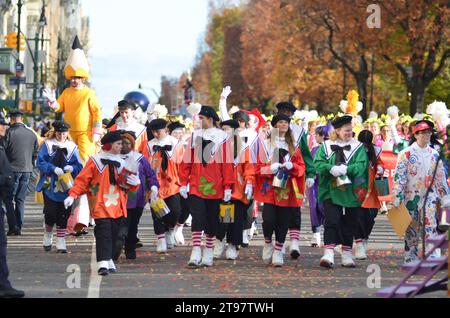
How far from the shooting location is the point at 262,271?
16.0m

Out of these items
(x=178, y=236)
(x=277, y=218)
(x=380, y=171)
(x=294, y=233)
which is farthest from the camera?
(x=178, y=236)

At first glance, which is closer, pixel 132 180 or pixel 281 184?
pixel 132 180

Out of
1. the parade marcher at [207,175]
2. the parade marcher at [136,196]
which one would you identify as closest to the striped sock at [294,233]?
the parade marcher at [207,175]

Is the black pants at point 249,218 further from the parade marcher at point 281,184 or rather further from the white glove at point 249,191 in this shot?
the white glove at point 249,191

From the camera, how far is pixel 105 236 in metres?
15.5

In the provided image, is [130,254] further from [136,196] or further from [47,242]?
[47,242]

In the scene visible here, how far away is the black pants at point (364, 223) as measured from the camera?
17.3 meters

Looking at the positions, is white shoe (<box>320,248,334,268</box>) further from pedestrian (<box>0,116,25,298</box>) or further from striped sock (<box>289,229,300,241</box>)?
pedestrian (<box>0,116,25,298</box>)

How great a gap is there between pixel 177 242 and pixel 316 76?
5646 centimetres

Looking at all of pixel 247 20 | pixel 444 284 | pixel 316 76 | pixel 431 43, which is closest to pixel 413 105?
pixel 431 43

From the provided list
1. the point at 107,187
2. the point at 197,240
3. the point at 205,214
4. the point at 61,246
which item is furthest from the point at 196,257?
the point at 61,246

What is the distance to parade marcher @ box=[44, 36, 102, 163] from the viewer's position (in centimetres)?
2088

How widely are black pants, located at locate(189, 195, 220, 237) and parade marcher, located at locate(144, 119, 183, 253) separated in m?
2.44

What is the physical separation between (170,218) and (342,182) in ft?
11.0
